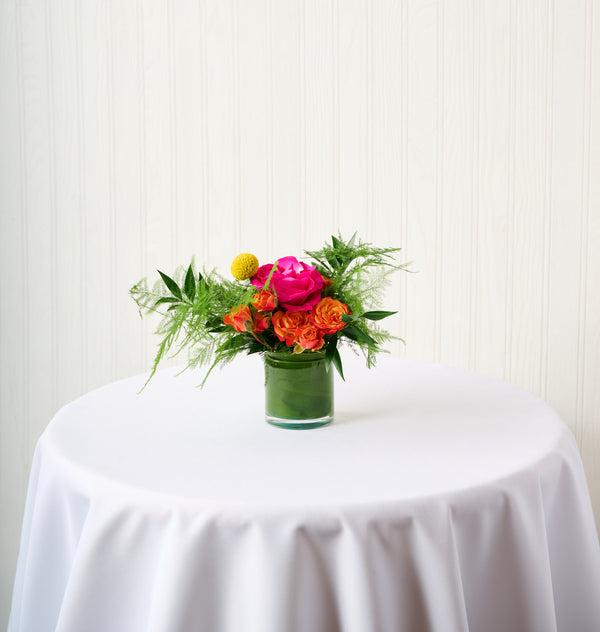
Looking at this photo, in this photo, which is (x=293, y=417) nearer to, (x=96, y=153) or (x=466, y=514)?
(x=466, y=514)

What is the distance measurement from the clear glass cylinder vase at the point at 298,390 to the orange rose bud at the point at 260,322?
0.25 feet

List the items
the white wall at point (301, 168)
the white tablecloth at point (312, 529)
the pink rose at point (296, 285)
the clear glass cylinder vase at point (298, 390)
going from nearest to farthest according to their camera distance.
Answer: the white tablecloth at point (312, 529) < the pink rose at point (296, 285) < the clear glass cylinder vase at point (298, 390) < the white wall at point (301, 168)

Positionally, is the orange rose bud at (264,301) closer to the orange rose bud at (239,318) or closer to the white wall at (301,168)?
the orange rose bud at (239,318)

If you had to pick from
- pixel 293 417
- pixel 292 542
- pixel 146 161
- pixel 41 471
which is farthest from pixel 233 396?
pixel 146 161

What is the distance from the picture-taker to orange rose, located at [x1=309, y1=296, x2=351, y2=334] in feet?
3.83

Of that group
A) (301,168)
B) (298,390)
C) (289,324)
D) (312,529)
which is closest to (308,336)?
(289,324)

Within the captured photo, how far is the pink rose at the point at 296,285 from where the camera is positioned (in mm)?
1164

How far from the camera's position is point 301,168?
2.13m

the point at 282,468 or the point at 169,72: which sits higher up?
the point at 169,72

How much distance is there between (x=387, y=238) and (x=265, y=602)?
1.32m

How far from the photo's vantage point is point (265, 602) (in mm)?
968

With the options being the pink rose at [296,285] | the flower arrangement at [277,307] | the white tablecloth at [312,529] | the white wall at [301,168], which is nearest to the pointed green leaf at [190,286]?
the flower arrangement at [277,307]

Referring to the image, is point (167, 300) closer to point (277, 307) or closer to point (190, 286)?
point (190, 286)

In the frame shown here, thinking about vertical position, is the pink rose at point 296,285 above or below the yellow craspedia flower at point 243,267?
below
